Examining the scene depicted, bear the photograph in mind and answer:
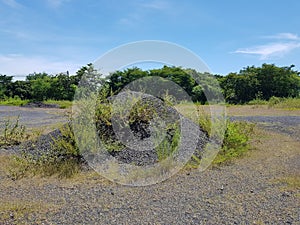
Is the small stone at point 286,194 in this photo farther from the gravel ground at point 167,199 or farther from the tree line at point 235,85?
the tree line at point 235,85

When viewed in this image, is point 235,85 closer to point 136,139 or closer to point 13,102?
point 13,102

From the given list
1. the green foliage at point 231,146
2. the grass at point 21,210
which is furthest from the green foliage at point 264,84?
the grass at point 21,210

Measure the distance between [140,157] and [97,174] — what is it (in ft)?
2.28

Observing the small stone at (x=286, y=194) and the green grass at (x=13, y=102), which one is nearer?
the small stone at (x=286, y=194)

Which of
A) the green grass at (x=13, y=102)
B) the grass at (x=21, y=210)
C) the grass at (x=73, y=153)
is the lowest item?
the grass at (x=21, y=210)

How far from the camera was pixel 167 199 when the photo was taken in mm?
2701

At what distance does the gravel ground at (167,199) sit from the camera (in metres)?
2.30

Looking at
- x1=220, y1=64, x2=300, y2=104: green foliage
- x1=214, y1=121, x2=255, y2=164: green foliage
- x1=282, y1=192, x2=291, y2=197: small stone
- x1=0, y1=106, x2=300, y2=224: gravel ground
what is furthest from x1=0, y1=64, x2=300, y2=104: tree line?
x1=282, y1=192, x2=291, y2=197: small stone

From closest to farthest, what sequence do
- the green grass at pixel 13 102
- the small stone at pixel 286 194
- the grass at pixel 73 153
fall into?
the small stone at pixel 286 194 → the grass at pixel 73 153 → the green grass at pixel 13 102

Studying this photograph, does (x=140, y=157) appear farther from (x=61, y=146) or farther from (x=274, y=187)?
(x=274, y=187)

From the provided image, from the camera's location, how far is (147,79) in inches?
217

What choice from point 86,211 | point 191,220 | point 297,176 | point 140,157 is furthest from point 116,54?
point 297,176

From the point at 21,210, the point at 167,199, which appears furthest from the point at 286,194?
the point at 21,210

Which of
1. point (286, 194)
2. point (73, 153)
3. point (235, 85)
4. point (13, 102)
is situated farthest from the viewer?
point (235, 85)
